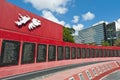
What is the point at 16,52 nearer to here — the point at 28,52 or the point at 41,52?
the point at 28,52

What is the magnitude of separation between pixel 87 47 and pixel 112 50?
13922mm

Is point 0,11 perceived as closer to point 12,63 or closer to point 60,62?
point 12,63

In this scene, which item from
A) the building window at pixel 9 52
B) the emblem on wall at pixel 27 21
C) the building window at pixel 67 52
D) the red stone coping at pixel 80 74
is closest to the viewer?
the red stone coping at pixel 80 74

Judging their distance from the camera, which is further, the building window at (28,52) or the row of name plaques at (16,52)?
the building window at (28,52)

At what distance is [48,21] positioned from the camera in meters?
25.2

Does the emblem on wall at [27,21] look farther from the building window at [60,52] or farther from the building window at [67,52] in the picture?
the building window at [67,52]

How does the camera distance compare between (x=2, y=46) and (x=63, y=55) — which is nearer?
(x=2, y=46)

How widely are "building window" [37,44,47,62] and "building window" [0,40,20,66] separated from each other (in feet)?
12.4

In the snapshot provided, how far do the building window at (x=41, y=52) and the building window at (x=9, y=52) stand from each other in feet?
12.4

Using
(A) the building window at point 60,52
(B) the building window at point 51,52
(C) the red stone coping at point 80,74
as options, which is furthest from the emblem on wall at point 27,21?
(C) the red stone coping at point 80,74

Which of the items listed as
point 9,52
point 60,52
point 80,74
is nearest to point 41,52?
point 60,52

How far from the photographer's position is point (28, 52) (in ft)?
54.4

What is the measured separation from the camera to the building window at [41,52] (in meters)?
18.4

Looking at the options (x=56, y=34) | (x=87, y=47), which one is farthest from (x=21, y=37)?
(x=87, y=47)
